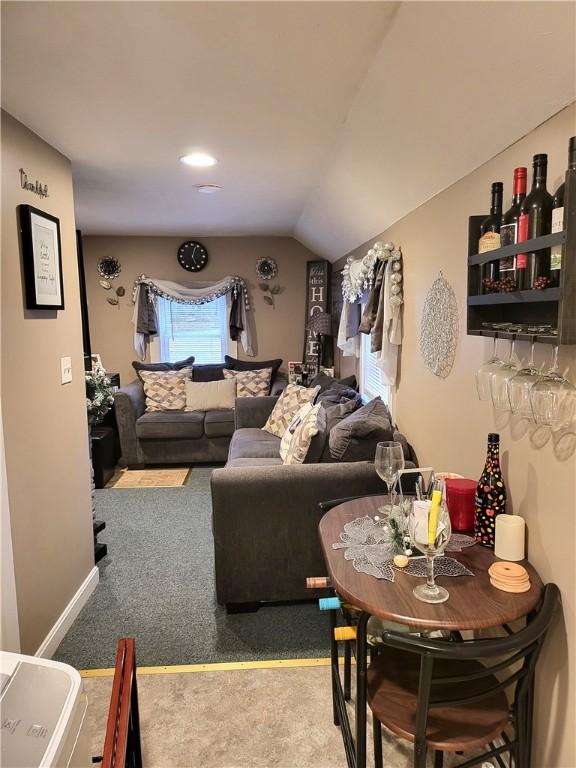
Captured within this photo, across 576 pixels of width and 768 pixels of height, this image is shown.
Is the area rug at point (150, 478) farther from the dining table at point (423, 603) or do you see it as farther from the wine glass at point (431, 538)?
the wine glass at point (431, 538)

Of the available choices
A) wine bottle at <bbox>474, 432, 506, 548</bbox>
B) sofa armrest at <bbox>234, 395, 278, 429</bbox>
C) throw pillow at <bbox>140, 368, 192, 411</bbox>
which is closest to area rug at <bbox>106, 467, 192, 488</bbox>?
throw pillow at <bbox>140, 368, 192, 411</bbox>

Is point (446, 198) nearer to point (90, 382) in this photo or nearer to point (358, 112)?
point (358, 112)

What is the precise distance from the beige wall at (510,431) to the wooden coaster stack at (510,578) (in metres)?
0.10

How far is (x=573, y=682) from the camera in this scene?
4.49 feet

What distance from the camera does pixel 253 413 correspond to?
179 inches

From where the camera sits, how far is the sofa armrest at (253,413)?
4539 millimetres

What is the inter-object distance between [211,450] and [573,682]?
3.96 meters

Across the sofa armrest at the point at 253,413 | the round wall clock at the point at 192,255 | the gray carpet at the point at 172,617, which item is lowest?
the gray carpet at the point at 172,617

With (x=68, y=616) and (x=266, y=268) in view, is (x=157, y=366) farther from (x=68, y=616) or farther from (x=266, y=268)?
Result: (x=68, y=616)

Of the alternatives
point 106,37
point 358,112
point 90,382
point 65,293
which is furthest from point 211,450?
point 106,37

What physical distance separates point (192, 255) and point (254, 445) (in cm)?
281

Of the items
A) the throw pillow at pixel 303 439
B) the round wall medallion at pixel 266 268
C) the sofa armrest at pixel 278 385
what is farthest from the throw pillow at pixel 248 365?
the throw pillow at pixel 303 439

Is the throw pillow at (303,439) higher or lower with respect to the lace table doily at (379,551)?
higher

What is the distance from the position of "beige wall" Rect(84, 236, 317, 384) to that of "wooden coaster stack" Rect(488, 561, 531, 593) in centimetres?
471
